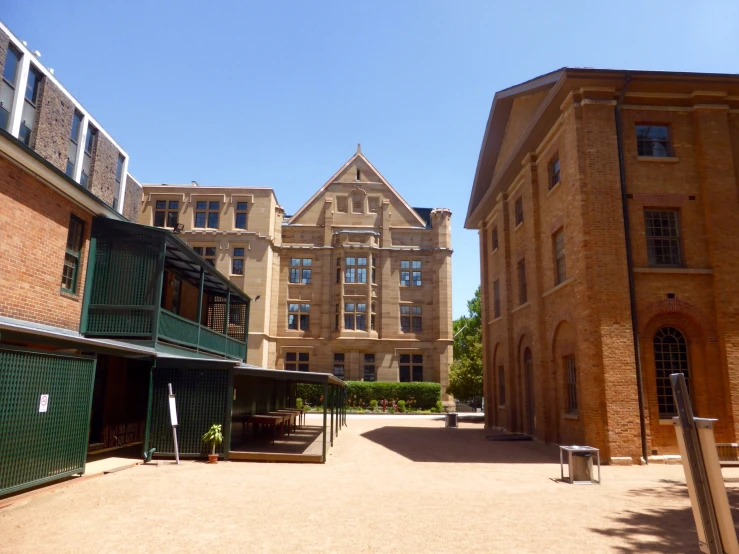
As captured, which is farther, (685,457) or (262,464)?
(262,464)

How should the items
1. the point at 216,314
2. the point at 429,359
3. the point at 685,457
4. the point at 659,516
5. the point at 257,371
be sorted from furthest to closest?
1. the point at 429,359
2. the point at 216,314
3. the point at 257,371
4. the point at 659,516
5. the point at 685,457

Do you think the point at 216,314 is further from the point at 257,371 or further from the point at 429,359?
the point at 429,359

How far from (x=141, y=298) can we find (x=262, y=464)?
574 centimetres

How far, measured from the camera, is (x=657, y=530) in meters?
7.56

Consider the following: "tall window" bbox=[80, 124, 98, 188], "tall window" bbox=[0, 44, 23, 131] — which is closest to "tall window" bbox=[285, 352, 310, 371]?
"tall window" bbox=[80, 124, 98, 188]

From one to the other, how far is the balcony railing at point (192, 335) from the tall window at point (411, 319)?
2338 centimetres

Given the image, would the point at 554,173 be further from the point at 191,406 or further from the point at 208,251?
the point at 208,251

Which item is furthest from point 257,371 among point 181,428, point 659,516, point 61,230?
point 659,516

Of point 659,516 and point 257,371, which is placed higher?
point 257,371

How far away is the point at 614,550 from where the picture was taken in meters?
6.59

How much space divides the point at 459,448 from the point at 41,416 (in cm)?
1273

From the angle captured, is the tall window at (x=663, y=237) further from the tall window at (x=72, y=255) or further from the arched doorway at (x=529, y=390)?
the tall window at (x=72, y=255)

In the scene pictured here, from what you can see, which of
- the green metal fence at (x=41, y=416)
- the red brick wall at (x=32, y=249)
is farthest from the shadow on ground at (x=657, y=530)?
the red brick wall at (x=32, y=249)

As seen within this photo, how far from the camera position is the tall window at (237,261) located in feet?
151
